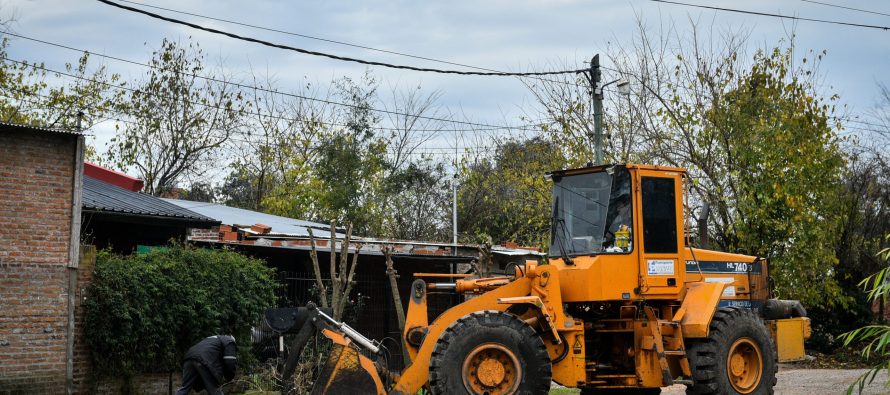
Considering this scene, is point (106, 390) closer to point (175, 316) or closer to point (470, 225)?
point (175, 316)

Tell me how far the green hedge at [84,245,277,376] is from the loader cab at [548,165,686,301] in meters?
6.34

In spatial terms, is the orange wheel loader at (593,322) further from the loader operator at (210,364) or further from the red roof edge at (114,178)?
the red roof edge at (114,178)

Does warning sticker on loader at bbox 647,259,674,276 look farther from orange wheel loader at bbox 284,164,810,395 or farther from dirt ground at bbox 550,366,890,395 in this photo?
dirt ground at bbox 550,366,890,395

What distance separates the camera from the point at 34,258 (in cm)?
1467

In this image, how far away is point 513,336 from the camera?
36.2 ft

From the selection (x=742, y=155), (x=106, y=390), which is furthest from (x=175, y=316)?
(x=742, y=155)

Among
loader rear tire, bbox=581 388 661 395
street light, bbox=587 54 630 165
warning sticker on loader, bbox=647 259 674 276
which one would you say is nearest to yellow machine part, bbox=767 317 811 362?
loader rear tire, bbox=581 388 661 395

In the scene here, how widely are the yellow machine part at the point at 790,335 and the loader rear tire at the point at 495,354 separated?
5349mm

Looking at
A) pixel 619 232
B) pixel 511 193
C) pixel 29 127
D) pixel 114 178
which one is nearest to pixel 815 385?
pixel 619 232

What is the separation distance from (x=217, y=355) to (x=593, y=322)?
470 centimetres

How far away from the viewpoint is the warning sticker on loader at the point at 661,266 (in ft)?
40.8

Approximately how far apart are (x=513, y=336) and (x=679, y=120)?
1575 centimetres

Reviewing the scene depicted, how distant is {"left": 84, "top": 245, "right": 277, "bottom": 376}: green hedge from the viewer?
49.6 ft

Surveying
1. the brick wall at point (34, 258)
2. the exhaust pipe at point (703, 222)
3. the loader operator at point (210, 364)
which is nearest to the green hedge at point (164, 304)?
the brick wall at point (34, 258)
